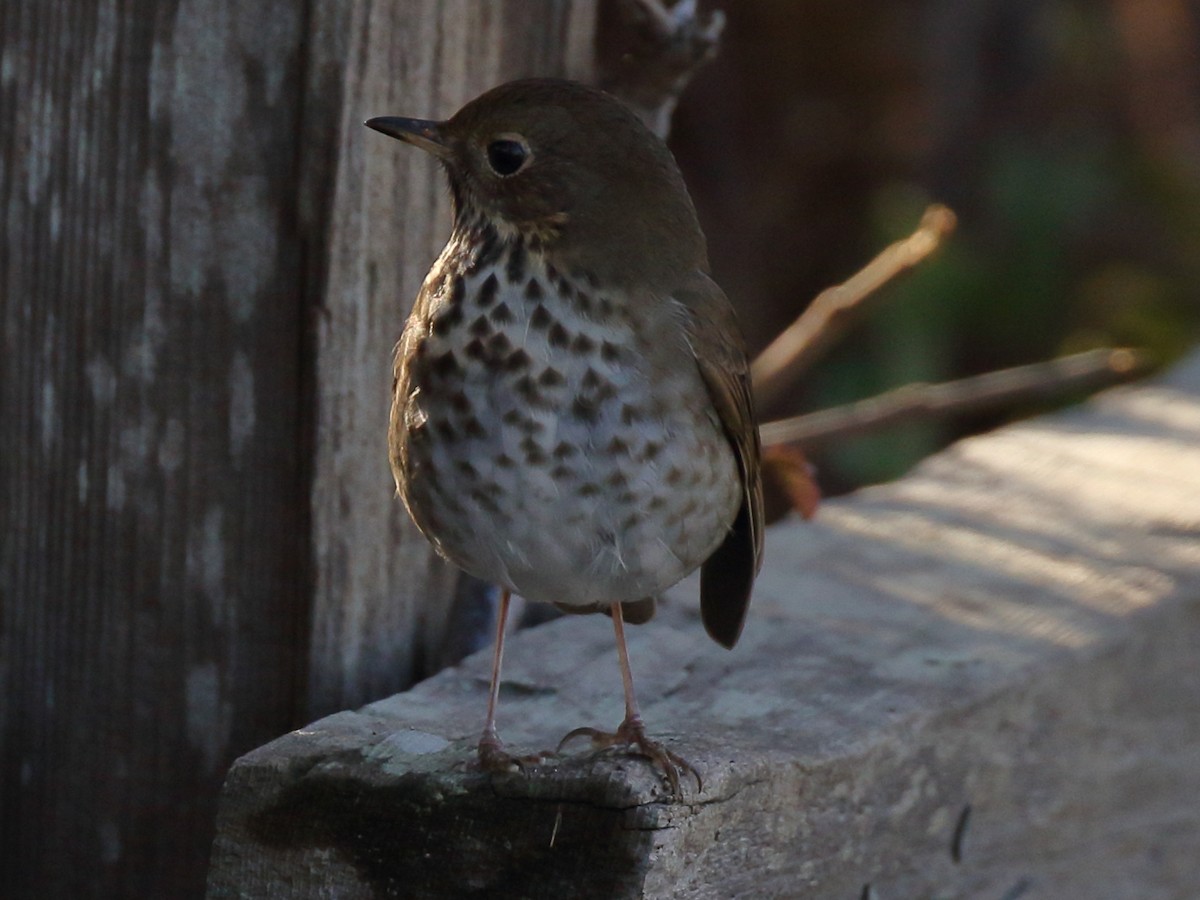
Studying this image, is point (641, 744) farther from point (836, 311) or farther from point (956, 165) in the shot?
point (956, 165)

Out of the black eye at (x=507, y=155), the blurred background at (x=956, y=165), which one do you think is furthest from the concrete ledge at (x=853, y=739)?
the blurred background at (x=956, y=165)

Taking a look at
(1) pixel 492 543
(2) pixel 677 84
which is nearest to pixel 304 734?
(1) pixel 492 543

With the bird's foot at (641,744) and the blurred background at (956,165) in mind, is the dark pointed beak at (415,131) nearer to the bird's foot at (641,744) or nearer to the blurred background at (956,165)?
the bird's foot at (641,744)

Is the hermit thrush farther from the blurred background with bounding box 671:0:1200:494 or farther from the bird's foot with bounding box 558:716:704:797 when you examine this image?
the blurred background with bounding box 671:0:1200:494

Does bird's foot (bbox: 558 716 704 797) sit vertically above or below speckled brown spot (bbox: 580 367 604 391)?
below

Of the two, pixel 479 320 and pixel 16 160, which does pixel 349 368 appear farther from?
pixel 16 160

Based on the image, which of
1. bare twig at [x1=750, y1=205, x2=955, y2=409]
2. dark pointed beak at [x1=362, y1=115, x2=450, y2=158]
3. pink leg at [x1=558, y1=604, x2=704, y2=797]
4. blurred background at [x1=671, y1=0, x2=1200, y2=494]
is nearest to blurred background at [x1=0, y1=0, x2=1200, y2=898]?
Answer: dark pointed beak at [x1=362, y1=115, x2=450, y2=158]

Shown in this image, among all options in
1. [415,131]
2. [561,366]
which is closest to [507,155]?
[415,131]
